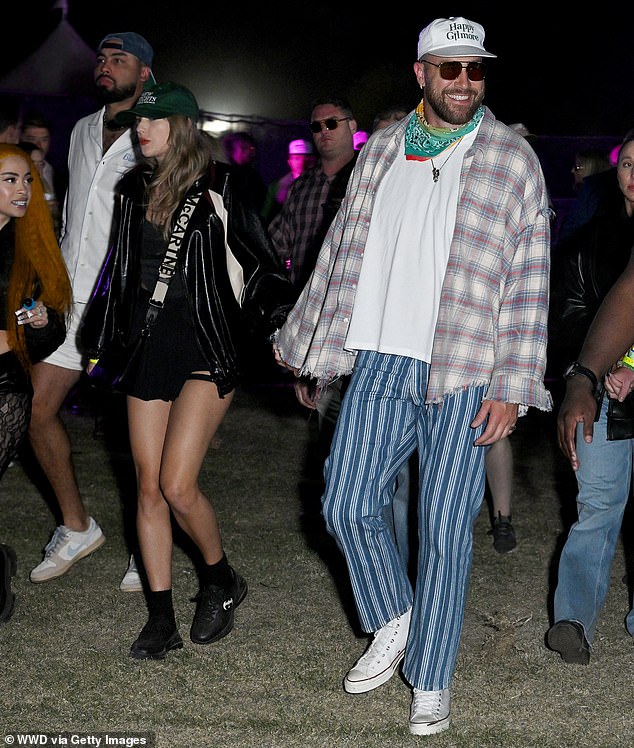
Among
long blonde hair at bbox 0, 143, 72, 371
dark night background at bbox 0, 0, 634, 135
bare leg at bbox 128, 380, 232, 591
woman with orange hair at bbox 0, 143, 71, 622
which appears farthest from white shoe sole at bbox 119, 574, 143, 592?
dark night background at bbox 0, 0, 634, 135

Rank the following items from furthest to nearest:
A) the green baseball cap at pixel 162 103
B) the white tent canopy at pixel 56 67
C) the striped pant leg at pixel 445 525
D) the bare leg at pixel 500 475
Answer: the white tent canopy at pixel 56 67
the bare leg at pixel 500 475
the green baseball cap at pixel 162 103
the striped pant leg at pixel 445 525

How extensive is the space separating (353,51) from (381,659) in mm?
37917

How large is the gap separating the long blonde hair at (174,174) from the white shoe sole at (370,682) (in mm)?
1836

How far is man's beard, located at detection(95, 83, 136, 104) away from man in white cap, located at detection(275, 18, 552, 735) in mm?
2002

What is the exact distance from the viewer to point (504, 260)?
140 inches

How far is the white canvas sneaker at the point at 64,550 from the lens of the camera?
5.16 m

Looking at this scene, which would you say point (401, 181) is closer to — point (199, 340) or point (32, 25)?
point (199, 340)

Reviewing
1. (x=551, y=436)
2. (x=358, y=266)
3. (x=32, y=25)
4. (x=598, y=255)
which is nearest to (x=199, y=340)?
(x=358, y=266)

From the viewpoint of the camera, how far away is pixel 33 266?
4414mm

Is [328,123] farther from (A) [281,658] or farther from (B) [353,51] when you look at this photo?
(B) [353,51]

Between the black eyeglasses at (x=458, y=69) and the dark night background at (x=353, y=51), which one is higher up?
the dark night background at (x=353, y=51)

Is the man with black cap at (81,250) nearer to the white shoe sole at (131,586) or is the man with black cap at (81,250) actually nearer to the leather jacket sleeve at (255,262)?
the white shoe sole at (131,586)

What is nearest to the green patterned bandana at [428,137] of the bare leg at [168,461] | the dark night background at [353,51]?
the bare leg at [168,461]

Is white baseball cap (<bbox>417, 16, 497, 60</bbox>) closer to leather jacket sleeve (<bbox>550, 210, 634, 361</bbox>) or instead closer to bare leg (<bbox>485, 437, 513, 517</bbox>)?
leather jacket sleeve (<bbox>550, 210, 634, 361</bbox>)
